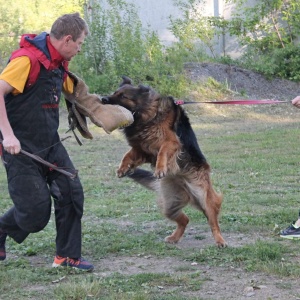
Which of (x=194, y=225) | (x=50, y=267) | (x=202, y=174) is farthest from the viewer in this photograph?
(x=194, y=225)

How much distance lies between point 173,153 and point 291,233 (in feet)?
4.80

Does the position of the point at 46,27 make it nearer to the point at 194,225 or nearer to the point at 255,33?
the point at 255,33

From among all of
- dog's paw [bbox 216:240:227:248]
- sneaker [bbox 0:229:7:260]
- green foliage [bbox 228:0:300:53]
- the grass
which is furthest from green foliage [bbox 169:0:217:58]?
sneaker [bbox 0:229:7:260]

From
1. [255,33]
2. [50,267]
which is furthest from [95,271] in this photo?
[255,33]

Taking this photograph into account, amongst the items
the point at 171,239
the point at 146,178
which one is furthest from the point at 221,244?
the point at 146,178

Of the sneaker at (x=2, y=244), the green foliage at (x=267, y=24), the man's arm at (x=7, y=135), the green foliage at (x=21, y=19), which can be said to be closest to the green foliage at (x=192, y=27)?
the green foliage at (x=267, y=24)

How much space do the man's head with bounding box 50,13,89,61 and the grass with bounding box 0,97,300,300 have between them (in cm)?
191

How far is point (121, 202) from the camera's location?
9016 mm

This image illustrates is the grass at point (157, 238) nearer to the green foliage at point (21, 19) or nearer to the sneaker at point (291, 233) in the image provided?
the sneaker at point (291, 233)

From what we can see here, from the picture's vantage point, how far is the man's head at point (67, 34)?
535cm

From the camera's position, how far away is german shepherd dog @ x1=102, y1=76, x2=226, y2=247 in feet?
22.4

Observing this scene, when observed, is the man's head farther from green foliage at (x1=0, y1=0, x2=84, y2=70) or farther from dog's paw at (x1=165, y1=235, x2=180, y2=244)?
green foliage at (x1=0, y1=0, x2=84, y2=70)

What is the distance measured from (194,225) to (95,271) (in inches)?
86.7

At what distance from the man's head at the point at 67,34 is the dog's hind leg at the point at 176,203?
→ 2175 mm
